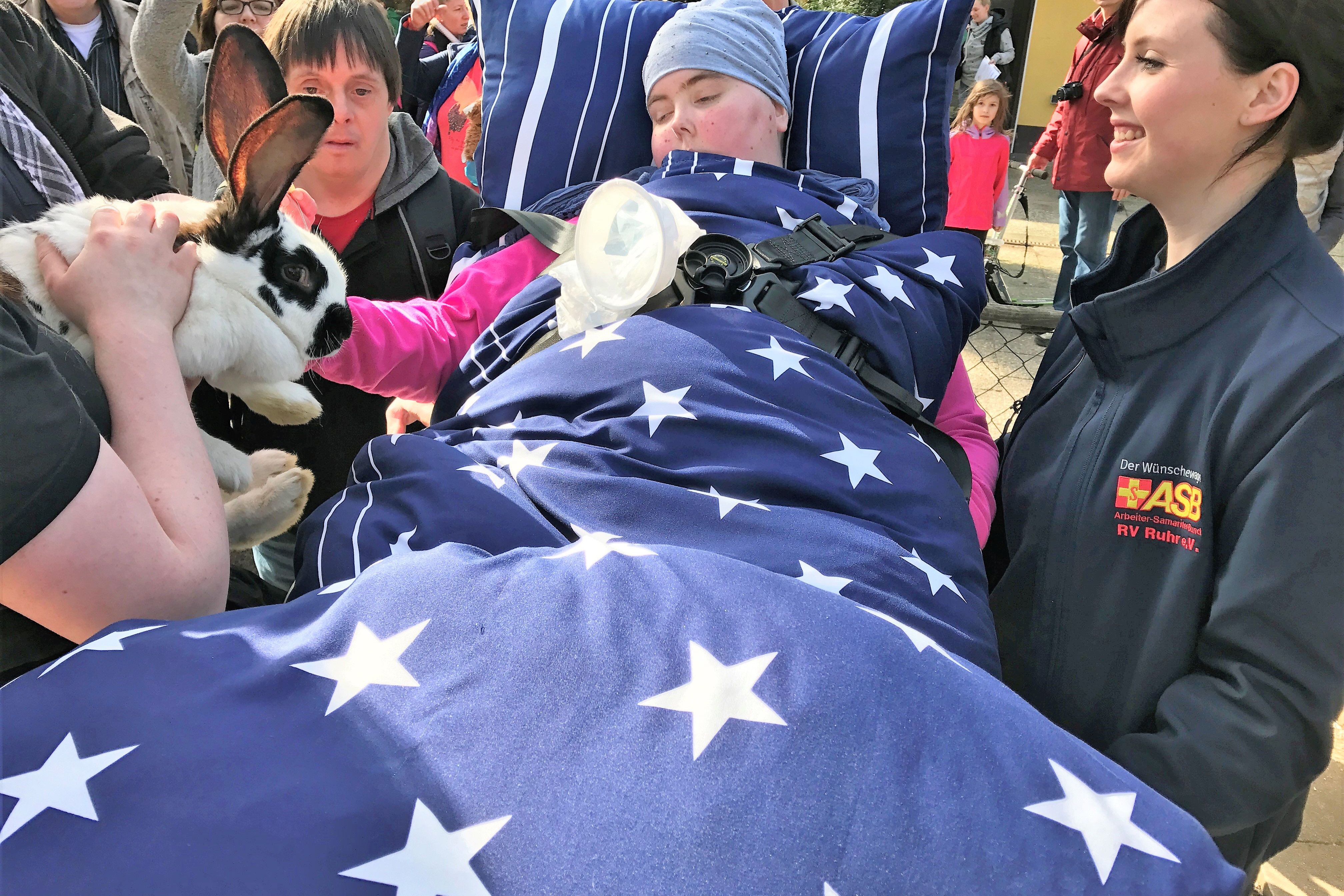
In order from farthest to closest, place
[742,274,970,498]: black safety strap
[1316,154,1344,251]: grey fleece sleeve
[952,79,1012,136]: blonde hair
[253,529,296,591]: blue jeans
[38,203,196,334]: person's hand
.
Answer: [952,79,1012,136]: blonde hair < [1316,154,1344,251]: grey fleece sleeve < [253,529,296,591]: blue jeans < [742,274,970,498]: black safety strap < [38,203,196,334]: person's hand

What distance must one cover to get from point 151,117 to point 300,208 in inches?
79.6

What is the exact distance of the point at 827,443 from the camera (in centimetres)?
134

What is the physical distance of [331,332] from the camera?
1.50 m

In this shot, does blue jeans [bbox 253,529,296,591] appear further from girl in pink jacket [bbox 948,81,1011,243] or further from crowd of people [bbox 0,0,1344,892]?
girl in pink jacket [bbox 948,81,1011,243]

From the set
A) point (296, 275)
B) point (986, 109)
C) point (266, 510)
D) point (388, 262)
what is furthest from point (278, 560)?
point (986, 109)

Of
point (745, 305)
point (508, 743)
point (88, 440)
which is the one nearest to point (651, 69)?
point (745, 305)

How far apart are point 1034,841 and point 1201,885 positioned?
0.15 m

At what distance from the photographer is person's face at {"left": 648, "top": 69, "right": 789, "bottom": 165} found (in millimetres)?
2186

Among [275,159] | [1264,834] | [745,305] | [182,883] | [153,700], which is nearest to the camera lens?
[182,883]

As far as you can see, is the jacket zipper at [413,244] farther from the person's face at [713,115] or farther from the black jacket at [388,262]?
the person's face at [713,115]

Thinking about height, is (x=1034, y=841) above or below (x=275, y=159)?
below

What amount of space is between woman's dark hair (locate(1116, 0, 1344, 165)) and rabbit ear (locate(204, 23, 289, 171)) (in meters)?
1.53

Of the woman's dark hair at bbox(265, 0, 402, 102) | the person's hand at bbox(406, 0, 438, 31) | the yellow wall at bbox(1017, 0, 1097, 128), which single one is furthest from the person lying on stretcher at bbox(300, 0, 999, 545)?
the yellow wall at bbox(1017, 0, 1097, 128)

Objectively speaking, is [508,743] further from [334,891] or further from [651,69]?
[651,69]
